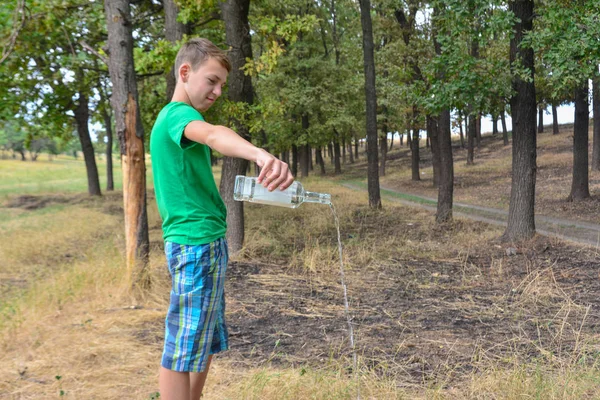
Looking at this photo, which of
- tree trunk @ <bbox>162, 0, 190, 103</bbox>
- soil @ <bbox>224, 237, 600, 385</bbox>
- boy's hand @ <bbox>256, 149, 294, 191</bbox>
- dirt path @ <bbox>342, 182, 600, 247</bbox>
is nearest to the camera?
boy's hand @ <bbox>256, 149, 294, 191</bbox>

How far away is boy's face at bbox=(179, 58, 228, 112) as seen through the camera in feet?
8.48

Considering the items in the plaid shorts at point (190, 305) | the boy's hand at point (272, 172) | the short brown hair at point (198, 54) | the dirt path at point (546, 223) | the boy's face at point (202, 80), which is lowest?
the dirt path at point (546, 223)

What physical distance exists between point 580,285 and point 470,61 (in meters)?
4.91

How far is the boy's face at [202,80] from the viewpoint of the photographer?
2.59m

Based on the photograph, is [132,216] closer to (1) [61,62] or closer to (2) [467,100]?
(1) [61,62]

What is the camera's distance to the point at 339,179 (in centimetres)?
3506

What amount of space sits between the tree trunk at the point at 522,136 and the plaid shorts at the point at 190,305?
8.64 meters

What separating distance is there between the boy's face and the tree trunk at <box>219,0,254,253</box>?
6.68 meters

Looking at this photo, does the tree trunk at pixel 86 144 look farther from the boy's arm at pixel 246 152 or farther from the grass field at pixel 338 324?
the boy's arm at pixel 246 152

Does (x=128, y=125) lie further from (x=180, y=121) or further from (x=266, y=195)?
(x=180, y=121)

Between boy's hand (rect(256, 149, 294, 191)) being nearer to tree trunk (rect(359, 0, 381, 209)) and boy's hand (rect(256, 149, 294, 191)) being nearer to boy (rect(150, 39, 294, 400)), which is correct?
boy (rect(150, 39, 294, 400))

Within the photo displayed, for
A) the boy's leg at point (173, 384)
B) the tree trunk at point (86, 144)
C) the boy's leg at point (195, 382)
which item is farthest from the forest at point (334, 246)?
the tree trunk at point (86, 144)

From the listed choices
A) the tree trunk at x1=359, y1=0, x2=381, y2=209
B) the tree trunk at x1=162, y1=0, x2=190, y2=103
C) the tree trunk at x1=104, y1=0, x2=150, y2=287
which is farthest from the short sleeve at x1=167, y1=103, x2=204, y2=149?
the tree trunk at x1=359, y1=0, x2=381, y2=209

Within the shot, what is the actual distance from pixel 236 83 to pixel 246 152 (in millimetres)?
7771
